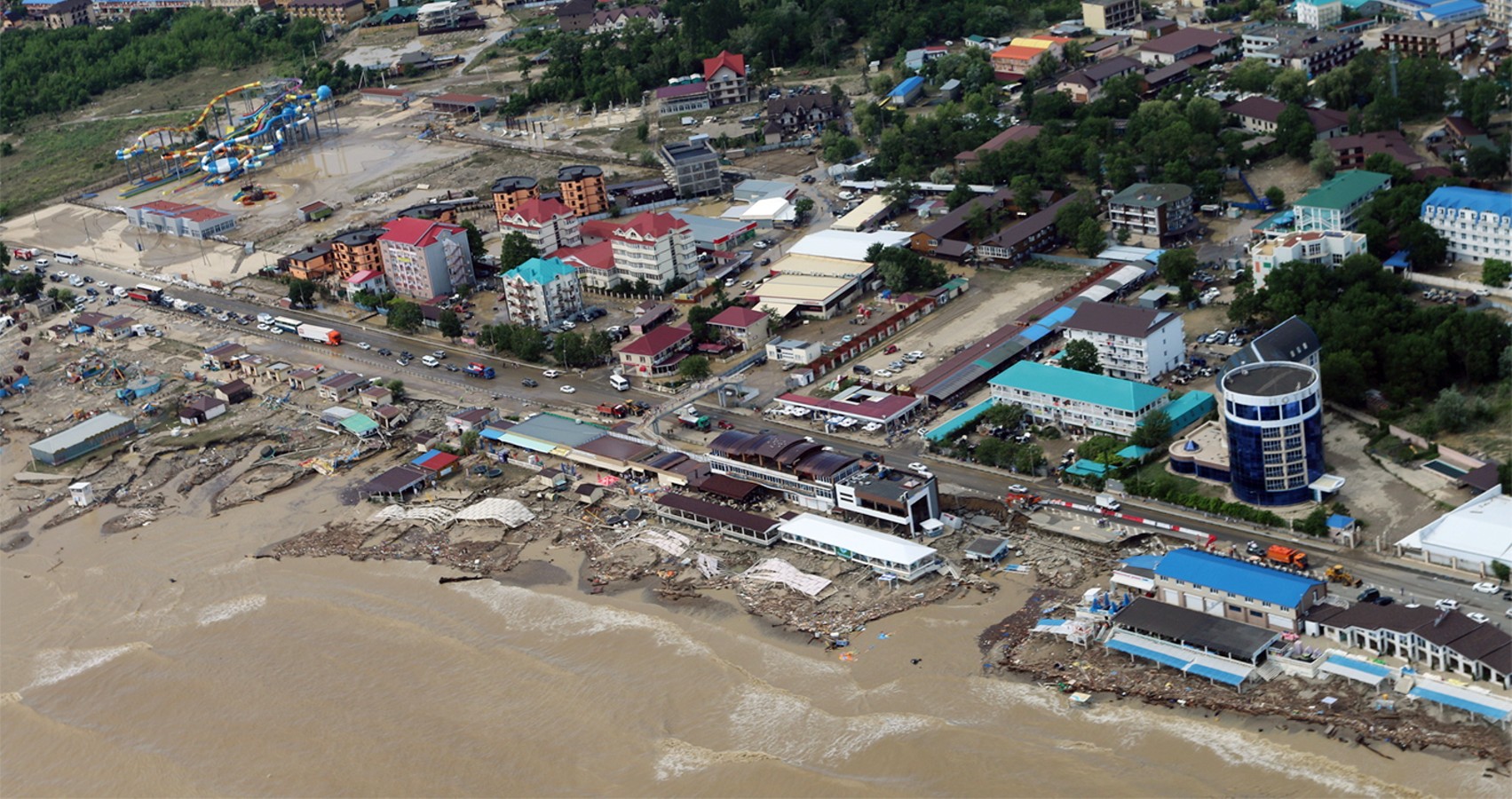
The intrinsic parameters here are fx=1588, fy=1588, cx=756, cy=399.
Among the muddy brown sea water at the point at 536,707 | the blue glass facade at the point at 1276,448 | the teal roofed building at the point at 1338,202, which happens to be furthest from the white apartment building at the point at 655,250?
the blue glass facade at the point at 1276,448

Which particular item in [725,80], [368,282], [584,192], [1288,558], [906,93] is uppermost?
[725,80]

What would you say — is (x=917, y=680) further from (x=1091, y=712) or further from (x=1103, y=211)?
(x=1103, y=211)

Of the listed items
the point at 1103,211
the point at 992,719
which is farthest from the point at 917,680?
the point at 1103,211

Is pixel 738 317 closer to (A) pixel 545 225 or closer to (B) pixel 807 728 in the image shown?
(A) pixel 545 225

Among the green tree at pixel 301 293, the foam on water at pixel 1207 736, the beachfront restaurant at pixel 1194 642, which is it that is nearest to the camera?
the foam on water at pixel 1207 736

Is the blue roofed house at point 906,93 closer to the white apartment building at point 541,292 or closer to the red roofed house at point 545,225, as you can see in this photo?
the red roofed house at point 545,225

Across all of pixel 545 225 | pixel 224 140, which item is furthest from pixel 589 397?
pixel 224 140

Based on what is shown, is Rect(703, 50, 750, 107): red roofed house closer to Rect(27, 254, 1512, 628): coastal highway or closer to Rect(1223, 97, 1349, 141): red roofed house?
Rect(1223, 97, 1349, 141): red roofed house
